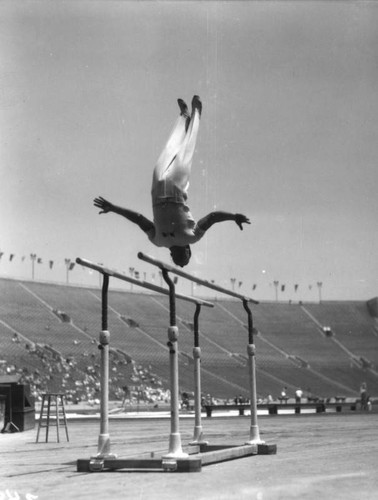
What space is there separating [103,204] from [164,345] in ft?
189

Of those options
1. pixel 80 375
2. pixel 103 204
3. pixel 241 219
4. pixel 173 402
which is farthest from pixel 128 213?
pixel 80 375

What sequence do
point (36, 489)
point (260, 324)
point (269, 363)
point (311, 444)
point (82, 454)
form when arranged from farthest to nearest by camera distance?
point (260, 324)
point (269, 363)
point (311, 444)
point (82, 454)
point (36, 489)

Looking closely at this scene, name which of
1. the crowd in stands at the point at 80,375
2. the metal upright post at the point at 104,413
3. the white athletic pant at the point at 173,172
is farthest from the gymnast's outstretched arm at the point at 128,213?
the crowd in stands at the point at 80,375

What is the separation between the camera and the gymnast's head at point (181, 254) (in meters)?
9.32

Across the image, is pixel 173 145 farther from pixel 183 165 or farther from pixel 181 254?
pixel 181 254

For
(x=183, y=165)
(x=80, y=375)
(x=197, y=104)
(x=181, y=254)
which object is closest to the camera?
(x=183, y=165)

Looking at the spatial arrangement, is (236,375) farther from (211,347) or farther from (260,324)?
(260,324)

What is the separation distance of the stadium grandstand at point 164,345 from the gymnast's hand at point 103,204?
36933 mm

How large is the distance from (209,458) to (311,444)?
4469 mm

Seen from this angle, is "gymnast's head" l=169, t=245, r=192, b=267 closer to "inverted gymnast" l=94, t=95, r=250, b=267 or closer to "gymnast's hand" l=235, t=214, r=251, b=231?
"inverted gymnast" l=94, t=95, r=250, b=267

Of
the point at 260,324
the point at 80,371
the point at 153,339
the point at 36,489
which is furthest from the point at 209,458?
the point at 260,324

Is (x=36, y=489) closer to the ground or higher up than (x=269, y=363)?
closer to the ground

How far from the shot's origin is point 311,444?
1323 centimetres

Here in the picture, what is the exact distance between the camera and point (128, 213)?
30.3 ft
